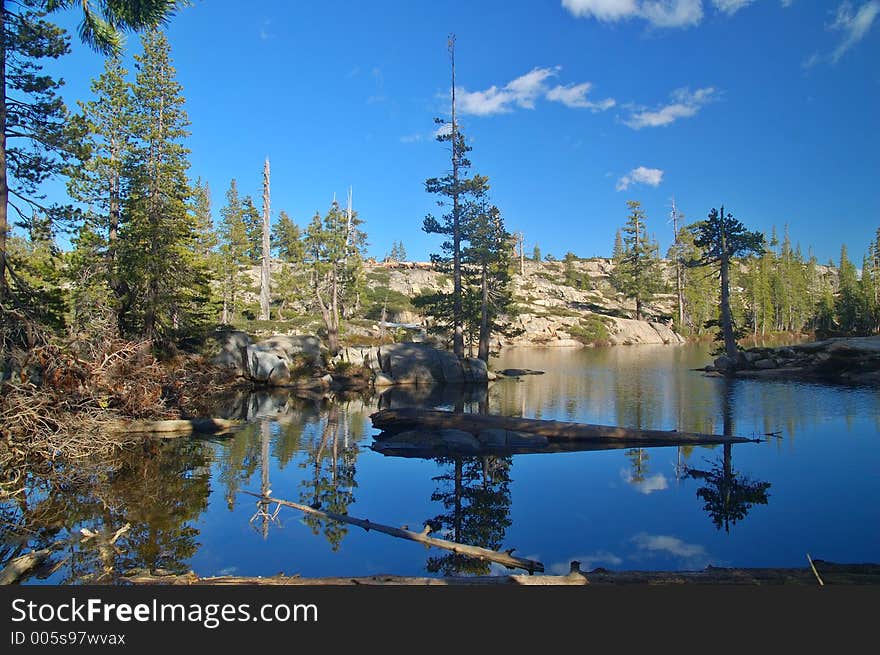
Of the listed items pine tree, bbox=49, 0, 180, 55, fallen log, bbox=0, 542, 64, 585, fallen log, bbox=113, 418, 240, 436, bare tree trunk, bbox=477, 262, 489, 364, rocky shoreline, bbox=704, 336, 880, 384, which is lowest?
fallen log, bbox=0, 542, 64, 585

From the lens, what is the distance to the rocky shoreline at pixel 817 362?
1198 inches

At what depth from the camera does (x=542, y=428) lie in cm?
1639

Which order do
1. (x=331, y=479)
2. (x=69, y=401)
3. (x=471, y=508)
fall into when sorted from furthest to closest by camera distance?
(x=69, y=401), (x=331, y=479), (x=471, y=508)

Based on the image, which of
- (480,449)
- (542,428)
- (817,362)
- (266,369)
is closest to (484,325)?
(266,369)

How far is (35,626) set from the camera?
15.3 ft

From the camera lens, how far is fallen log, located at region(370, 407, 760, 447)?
15322 mm

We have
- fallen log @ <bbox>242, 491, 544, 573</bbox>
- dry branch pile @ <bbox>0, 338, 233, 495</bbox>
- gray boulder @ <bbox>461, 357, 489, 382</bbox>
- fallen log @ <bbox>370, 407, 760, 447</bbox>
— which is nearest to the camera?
fallen log @ <bbox>242, 491, 544, 573</bbox>

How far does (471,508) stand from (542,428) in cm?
697

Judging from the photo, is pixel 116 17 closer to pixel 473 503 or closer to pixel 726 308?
pixel 473 503

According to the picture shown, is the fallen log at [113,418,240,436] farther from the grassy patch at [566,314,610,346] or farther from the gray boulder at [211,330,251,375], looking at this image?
the grassy patch at [566,314,610,346]

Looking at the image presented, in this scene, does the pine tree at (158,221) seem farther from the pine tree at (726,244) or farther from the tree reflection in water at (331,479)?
the pine tree at (726,244)

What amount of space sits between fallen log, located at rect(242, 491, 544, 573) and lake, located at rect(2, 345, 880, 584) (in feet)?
0.40

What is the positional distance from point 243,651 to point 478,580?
105 inches

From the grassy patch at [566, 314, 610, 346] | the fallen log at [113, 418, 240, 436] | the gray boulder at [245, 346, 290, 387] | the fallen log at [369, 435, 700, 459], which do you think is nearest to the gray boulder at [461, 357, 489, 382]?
the gray boulder at [245, 346, 290, 387]
